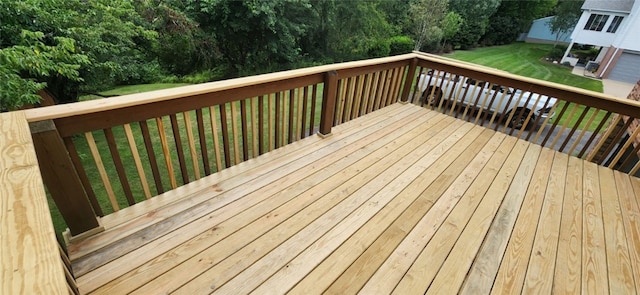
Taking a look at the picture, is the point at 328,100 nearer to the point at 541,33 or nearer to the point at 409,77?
the point at 409,77

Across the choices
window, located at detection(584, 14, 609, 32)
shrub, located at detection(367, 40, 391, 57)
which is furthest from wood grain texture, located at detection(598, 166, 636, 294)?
window, located at detection(584, 14, 609, 32)

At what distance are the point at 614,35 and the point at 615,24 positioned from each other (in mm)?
745

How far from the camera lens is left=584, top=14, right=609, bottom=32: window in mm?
14287

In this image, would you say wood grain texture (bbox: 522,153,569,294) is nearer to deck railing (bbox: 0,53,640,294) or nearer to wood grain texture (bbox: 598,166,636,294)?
wood grain texture (bbox: 598,166,636,294)

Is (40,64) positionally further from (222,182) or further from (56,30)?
(222,182)

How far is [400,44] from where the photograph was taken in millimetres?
13297

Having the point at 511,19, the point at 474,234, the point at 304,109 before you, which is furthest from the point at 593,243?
the point at 511,19

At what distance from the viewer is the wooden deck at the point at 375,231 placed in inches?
57.6

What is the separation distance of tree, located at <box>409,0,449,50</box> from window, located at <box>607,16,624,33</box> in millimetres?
9687

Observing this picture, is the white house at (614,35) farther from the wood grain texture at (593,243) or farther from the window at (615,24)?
the wood grain texture at (593,243)

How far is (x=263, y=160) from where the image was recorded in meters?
2.46

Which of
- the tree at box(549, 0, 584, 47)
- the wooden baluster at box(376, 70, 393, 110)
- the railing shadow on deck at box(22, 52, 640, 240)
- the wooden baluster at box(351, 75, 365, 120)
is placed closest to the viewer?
the railing shadow on deck at box(22, 52, 640, 240)

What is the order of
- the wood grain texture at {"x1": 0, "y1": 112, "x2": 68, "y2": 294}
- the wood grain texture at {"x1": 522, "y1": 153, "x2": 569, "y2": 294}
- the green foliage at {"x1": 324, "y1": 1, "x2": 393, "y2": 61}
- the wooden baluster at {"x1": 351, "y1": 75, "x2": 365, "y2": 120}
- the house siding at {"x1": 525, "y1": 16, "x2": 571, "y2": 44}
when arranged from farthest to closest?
the house siding at {"x1": 525, "y1": 16, "x2": 571, "y2": 44}, the green foliage at {"x1": 324, "y1": 1, "x2": 393, "y2": 61}, the wooden baluster at {"x1": 351, "y1": 75, "x2": 365, "y2": 120}, the wood grain texture at {"x1": 522, "y1": 153, "x2": 569, "y2": 294}, the wood grain texture at {"x1": 0, "y1": 112, "x2": 68, "y2": 294}

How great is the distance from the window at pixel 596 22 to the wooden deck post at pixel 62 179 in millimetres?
22416
